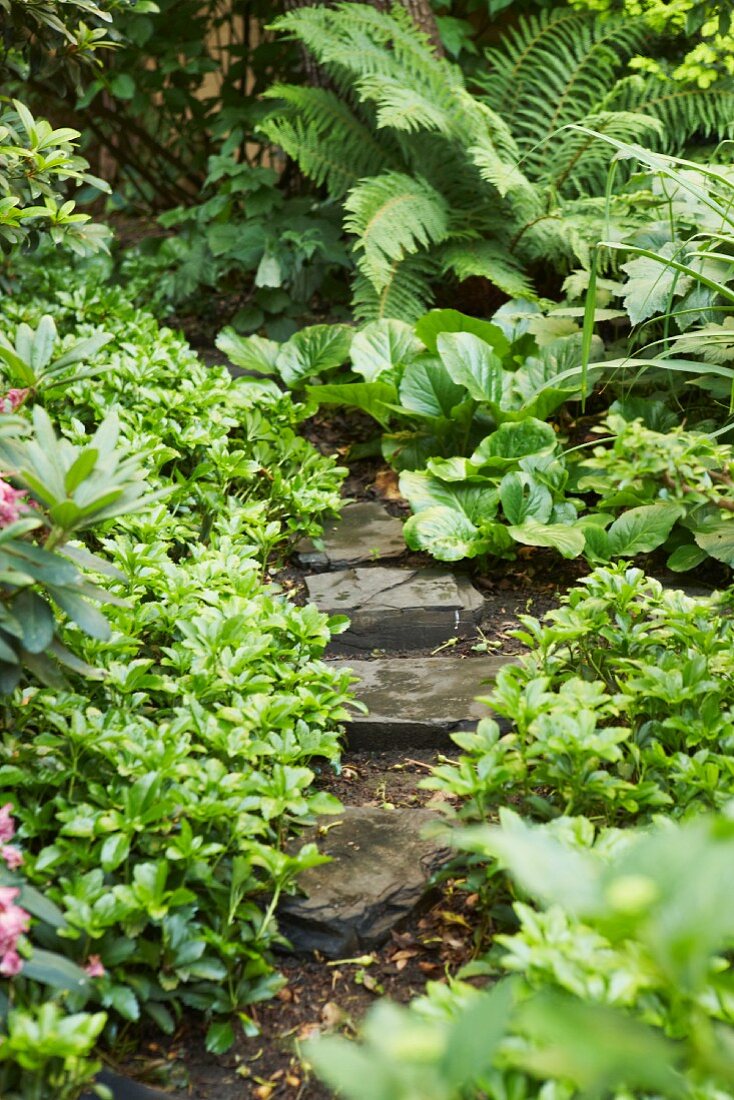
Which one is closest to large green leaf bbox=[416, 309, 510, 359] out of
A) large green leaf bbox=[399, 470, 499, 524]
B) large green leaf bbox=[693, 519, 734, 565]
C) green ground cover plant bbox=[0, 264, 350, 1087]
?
large green leaf bbox=[399, 470, 499, 524]

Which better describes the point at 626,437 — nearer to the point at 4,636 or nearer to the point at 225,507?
the point at 4,636

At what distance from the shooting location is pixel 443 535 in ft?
9.96

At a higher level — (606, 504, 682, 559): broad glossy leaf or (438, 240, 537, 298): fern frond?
(438, 240, 537, 298): fern frond

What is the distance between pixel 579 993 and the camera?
1354 mm

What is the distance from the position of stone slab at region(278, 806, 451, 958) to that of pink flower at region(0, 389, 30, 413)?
1.04 m

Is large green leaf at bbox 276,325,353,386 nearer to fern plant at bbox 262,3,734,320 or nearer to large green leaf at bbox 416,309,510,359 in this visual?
fern plant at bbox 262,3,734,320

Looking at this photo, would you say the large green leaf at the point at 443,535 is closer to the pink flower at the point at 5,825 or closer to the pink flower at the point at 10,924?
the pink flower at the point at 5,825

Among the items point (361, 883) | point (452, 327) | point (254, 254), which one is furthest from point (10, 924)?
point (254, 254)

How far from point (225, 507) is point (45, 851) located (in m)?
1.57

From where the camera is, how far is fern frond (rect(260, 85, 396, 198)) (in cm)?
435

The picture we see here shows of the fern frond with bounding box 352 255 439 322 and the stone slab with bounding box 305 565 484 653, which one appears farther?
the fern frond with bounding box 352 255 439 322

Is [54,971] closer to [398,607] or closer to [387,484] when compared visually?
[398,607]

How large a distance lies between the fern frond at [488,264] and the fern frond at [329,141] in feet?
1.88

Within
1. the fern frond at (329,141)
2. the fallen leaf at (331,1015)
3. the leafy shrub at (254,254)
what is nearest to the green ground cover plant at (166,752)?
the fallen leaf at (331,1015)
